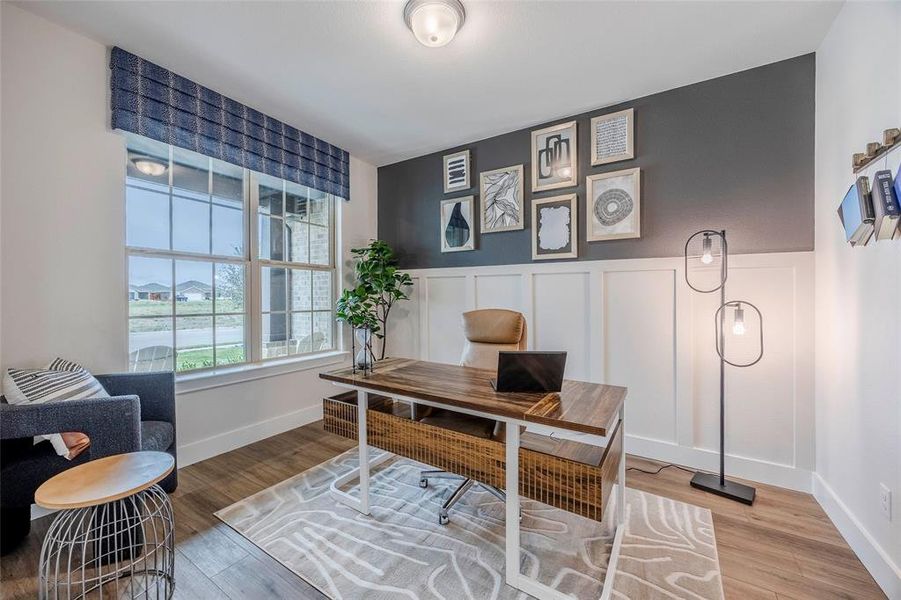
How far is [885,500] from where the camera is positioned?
1.48 meters

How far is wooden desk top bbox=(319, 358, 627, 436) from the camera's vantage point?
4.44 feet

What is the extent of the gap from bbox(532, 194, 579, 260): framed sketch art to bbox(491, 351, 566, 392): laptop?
1520 mm

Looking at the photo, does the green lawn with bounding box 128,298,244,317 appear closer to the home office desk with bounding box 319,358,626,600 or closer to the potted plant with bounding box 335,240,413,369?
the potted plant with bounding box 335,240,413,369

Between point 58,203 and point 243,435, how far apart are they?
6.13ft

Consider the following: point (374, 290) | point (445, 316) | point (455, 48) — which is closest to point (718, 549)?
point (445, 316)

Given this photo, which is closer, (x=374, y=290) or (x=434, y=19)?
(x=434, y=19)

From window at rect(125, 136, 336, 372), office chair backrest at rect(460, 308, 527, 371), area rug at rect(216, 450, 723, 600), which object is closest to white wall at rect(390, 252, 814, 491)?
area rug at rect(216, 450, 723, 600)

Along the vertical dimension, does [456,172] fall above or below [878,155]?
above

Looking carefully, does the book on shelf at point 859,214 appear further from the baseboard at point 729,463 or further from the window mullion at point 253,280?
the window mullion at point 253,280

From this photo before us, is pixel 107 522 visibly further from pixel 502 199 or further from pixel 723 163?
pixel 723 163

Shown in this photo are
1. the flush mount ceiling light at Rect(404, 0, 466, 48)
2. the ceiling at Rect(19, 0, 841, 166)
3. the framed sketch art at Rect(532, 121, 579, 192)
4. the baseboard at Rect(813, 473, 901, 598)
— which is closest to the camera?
the baseboard at Rect(813, 473, 901, 598)

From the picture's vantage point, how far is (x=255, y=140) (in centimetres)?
284

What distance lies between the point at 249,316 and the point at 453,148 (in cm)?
238

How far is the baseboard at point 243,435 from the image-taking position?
8.34 ft
